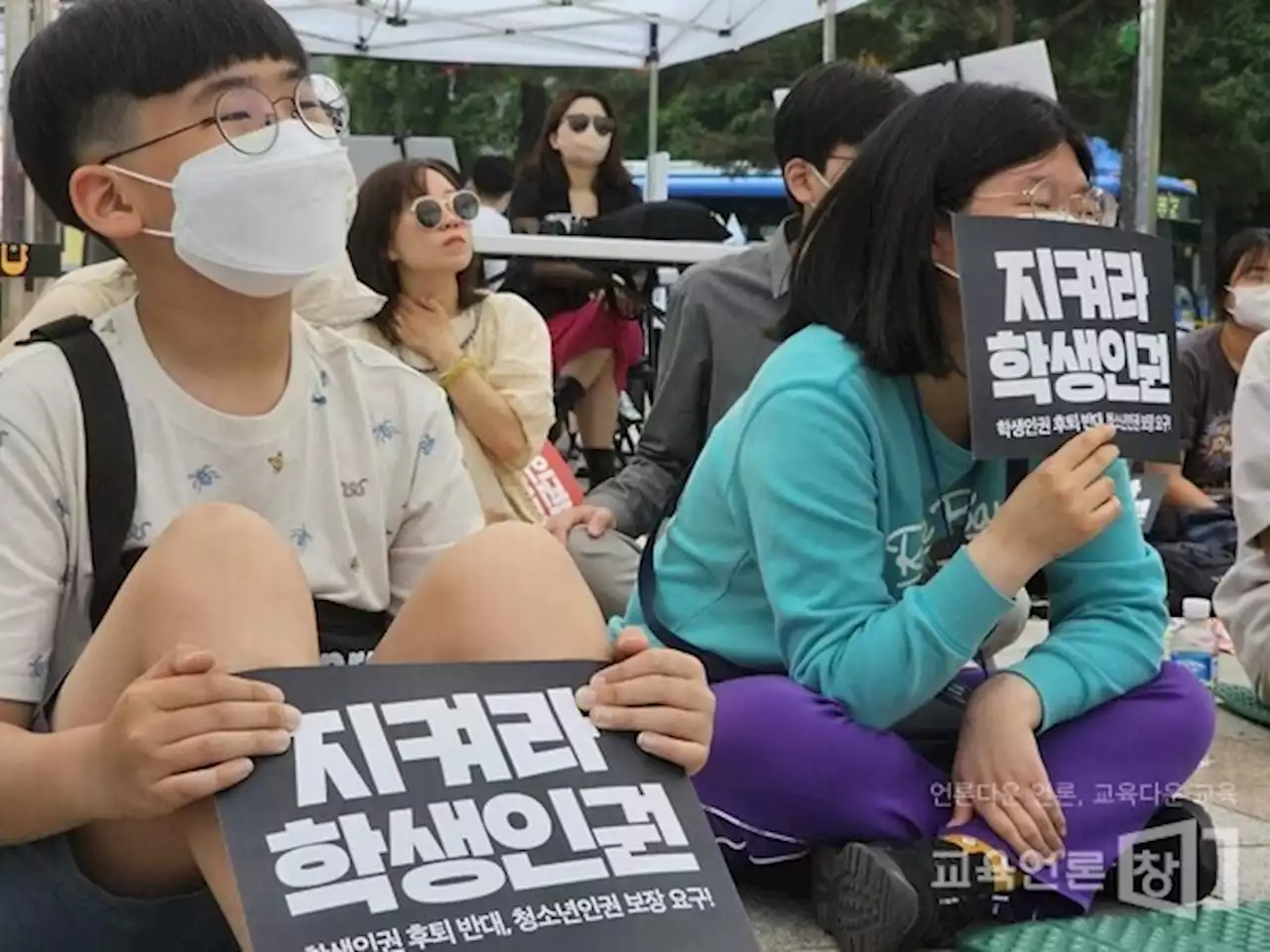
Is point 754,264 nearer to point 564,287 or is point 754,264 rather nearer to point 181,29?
point 181,29

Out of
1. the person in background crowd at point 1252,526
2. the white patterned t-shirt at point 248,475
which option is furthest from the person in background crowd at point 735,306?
the white patterned t-shirt at point 248,475

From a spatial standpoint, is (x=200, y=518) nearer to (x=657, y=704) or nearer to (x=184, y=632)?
(x=184, y=632)

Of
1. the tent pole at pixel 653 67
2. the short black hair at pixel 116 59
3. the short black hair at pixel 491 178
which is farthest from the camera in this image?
the tent pole at pixel 653 67

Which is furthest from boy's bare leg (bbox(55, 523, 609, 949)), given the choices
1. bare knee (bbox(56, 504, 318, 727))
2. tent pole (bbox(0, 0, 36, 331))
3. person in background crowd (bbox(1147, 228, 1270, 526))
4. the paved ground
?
person in background crowd (bbox(1147, 228, 1270, 526))

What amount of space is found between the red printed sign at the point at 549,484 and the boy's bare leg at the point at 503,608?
187 cm

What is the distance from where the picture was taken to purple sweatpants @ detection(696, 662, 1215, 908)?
1.79 metres

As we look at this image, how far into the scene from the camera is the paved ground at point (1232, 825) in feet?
6.13

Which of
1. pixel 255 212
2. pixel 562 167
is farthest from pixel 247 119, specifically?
pixel 562 167

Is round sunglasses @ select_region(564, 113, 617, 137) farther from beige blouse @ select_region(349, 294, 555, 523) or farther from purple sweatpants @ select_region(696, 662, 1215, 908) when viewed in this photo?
purple sweatpants @ select_region(696, 662, 1215, 908)

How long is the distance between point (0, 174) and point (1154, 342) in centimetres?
252

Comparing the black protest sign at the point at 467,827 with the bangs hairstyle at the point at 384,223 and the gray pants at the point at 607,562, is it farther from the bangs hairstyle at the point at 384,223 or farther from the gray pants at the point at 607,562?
the bangs hairstyle at the point at 384,223

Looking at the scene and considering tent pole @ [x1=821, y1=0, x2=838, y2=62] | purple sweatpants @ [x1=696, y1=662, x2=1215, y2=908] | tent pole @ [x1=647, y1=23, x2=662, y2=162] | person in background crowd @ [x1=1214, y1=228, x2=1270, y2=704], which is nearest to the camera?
purple sweatpants @ [x1=696, y1=662, x2=1215, y2=908]

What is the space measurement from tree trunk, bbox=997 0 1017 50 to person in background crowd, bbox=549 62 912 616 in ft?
31.1

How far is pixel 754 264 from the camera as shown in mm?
2979
